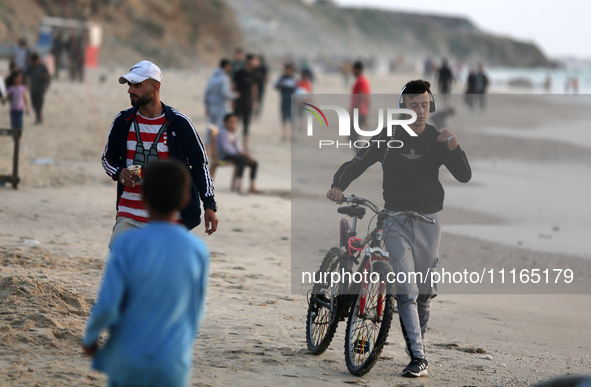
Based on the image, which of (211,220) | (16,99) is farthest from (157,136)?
(16,99)

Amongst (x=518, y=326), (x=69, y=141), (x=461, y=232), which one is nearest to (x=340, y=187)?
(x=518, y=326)

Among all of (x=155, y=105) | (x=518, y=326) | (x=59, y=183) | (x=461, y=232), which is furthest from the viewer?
(x=59, y=183)

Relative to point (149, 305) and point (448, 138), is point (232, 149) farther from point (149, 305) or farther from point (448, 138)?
point (149, 305)

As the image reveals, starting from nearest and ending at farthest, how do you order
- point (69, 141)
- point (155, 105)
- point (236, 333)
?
1. point (155, 105)
2. point (236, 333)
3. point (69, 141)

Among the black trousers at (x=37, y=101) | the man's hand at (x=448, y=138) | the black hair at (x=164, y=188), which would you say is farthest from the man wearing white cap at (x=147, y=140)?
the black trousers at (x=37, y=101)

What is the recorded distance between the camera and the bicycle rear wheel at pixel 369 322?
197 inches

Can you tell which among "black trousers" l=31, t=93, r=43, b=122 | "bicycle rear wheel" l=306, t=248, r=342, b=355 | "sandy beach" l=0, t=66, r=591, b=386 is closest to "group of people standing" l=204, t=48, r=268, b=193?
"sandy beach" l=0, t=66, r=591, b=386

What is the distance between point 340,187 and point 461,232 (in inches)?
239

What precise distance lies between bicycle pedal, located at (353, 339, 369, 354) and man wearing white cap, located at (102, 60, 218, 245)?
Answer: 3.77 ft

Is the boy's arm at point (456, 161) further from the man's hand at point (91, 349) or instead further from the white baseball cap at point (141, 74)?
the man's hand at point (91, 349)

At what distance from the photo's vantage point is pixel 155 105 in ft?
16.2

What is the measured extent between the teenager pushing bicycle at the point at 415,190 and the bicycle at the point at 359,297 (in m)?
0.09

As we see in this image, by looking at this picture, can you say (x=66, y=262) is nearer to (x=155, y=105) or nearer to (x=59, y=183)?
(x=155, y=105)

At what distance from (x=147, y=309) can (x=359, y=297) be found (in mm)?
2390
